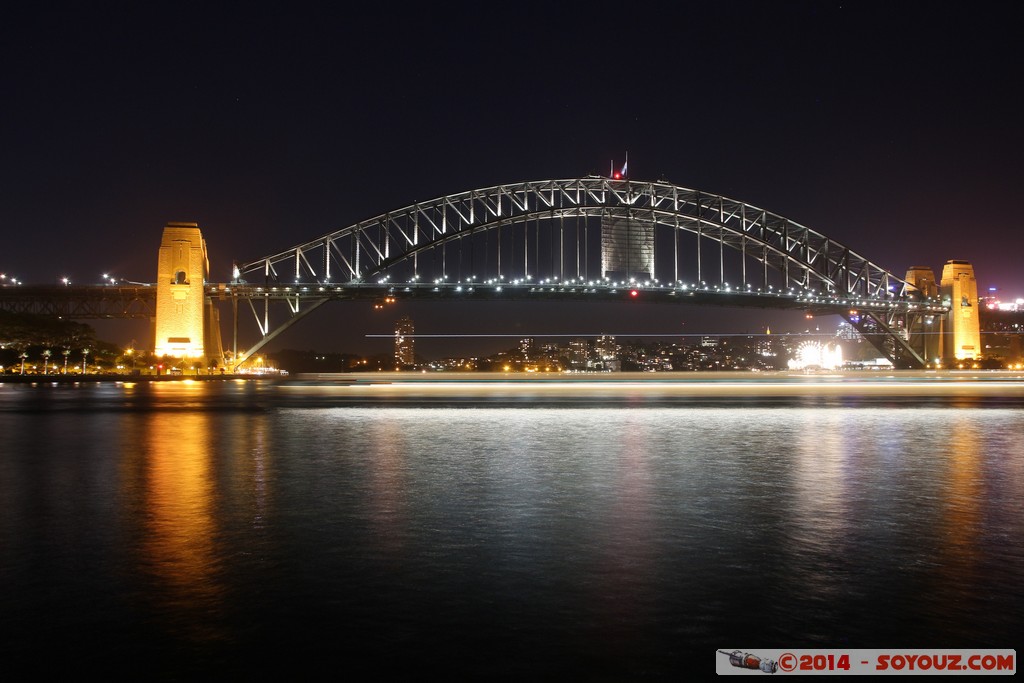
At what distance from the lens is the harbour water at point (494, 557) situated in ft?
15.6

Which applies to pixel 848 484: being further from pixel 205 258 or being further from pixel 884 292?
pixel 884 292

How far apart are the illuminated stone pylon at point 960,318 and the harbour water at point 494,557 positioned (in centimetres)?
Result: 8679

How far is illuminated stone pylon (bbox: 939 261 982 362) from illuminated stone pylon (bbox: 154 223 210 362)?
7598 cm

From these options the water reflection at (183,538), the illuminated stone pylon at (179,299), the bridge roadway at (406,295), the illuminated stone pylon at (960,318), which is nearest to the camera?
the water reflection at (183,538)

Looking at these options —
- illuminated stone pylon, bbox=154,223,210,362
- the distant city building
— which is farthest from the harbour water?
the distant city building

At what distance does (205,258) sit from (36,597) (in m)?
67.3

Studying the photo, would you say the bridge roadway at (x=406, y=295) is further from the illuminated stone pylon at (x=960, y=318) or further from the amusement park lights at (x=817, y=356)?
the amusement park lights at (x=817, y=356)

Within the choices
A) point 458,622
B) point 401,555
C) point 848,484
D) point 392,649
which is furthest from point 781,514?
point 392,649

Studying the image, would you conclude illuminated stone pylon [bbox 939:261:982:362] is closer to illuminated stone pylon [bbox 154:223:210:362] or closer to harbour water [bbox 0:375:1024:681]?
illuminated stone pylon [bbox 154:223:210:362]

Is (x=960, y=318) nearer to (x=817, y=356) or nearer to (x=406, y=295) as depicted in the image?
(x=406, y=295)

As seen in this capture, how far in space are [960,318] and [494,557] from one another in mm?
98384

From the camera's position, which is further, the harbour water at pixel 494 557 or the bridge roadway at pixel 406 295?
the bridge roadway at pixel 406 295

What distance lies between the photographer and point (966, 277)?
3659 inches

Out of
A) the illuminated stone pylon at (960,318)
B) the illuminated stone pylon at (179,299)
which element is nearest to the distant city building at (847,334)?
the illuminated stone pylon at (960,318)
